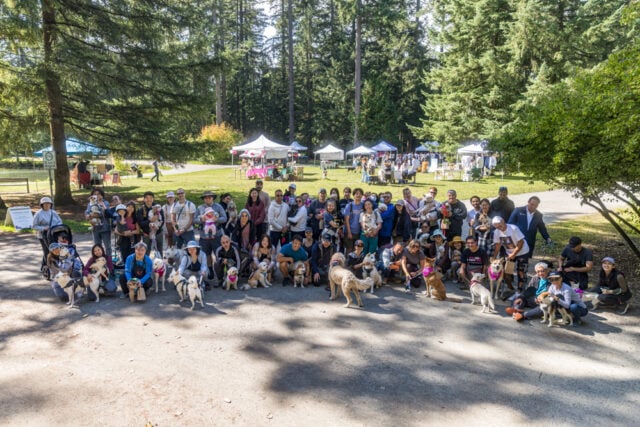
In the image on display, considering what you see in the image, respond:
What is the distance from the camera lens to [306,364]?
559 cm

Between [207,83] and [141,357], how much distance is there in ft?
46.1

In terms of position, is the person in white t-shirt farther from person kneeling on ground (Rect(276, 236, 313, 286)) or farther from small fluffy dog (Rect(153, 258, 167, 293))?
small fluffy dog (Rect(153, 258, 167, 293))

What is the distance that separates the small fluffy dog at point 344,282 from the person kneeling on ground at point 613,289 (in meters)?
3.97

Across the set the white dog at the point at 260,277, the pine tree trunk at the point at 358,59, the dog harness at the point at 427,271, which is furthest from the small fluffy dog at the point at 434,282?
the pine tree trunk at the point at 358,59

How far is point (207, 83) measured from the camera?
1762 centimetres

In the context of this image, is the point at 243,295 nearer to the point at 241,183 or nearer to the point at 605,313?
the point at 605,313

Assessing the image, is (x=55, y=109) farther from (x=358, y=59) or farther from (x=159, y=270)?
(x=358, y=59)

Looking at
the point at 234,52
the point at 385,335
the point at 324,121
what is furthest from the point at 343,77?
the point at 385,335

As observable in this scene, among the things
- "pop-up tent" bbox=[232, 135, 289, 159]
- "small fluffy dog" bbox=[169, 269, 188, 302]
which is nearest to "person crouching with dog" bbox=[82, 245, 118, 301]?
"small fluffy dog" bbox=[169, 269, 188, 302]

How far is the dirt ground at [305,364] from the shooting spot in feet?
15.1

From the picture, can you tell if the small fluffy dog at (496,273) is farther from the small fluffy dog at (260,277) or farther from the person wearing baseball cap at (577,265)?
the small fluffy dog at (260,277)

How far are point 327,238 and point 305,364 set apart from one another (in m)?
3.91

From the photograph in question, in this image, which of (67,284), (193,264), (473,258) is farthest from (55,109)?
(473,258)

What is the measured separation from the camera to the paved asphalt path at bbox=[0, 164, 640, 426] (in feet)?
15.1
